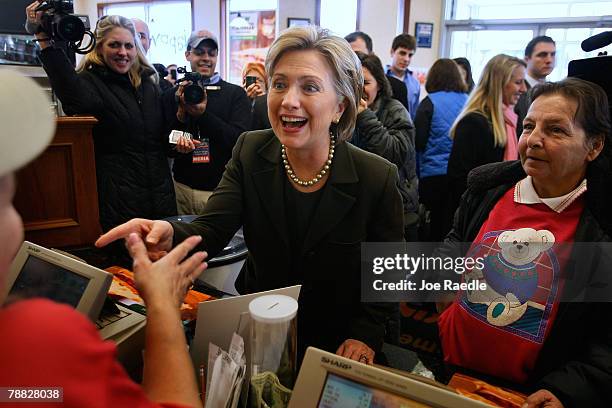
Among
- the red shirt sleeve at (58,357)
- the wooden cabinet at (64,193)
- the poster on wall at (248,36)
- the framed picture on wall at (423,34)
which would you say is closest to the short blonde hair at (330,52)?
the red shirt sleeve at (58,357)

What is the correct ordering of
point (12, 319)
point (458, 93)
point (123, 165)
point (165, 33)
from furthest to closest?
point (165, 33) → point (458, 93) → point (123, 165) → point (12, 319)

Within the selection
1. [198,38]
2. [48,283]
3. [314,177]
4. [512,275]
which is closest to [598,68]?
[512,275]

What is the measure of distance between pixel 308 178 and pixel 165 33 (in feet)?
26.8

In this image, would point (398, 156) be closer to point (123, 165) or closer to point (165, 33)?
point (123, 165)

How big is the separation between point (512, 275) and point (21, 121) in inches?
48.9

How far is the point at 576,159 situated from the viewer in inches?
51.8

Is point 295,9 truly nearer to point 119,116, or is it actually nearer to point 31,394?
point 119,116

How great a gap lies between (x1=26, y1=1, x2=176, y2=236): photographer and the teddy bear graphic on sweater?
1694 mm

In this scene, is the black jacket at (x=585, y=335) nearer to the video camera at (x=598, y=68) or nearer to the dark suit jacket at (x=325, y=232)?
the video camera at (x=598, y=68)

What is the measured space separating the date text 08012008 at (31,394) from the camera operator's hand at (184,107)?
2.15 metres

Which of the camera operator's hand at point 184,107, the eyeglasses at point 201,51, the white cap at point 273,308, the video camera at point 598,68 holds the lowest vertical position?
the white cap at point 273,308

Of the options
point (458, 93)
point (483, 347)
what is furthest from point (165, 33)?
point (483, 347)

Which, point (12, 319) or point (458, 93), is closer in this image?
point (12, 319)

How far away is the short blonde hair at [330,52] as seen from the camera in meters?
1.33
